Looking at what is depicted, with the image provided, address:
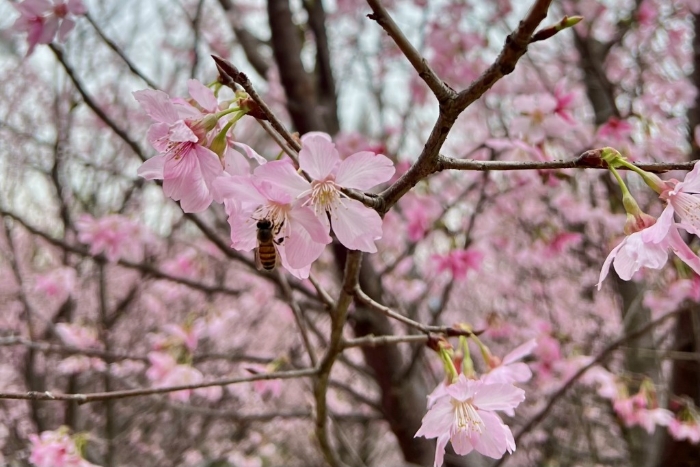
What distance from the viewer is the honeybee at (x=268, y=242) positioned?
31.9 inches

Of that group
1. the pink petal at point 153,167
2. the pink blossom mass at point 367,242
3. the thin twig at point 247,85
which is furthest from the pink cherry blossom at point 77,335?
the thin twig at point 247,85

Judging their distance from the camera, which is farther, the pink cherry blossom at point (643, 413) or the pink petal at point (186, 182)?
the pink cherry blossom at point (643, 413)

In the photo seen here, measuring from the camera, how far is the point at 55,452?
1633 millimetres

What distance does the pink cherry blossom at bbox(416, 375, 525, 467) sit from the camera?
0.92 meters

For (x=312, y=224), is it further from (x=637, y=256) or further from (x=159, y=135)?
(x=637, y=256)

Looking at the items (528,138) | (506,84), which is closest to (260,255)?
(528,138)

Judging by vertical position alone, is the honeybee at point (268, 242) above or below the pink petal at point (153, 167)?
below

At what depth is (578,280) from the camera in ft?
18.7

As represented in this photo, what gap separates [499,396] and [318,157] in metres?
0.55

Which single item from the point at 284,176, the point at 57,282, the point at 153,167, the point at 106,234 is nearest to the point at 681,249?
the point at 284,176

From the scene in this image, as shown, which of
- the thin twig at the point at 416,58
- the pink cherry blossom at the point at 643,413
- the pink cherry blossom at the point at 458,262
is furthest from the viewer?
the pink cherry blossom at the point at 458,262

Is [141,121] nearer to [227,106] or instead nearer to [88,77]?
[88,77]

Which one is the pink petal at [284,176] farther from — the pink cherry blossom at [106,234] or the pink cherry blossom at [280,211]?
the pink cherry blossom at [106,234]

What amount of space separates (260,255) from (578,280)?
560 cm
